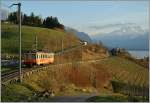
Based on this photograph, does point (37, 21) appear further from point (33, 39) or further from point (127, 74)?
point (127, 74)

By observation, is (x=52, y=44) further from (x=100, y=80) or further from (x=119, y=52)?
(x=100, y=80)

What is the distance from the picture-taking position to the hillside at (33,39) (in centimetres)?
9056

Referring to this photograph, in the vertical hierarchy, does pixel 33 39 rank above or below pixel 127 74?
above

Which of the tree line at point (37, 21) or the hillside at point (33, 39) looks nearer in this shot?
the hillside at point (33, 39)

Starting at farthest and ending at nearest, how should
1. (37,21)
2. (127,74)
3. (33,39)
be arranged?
(37,21)
(33,39)
(127,74)

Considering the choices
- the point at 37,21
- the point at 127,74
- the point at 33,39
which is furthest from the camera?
the point at 37,21

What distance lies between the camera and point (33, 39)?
10069cm

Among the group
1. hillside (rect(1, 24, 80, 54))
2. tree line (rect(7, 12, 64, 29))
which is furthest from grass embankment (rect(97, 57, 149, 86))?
tree line (rect(7, 12, 64, 29))

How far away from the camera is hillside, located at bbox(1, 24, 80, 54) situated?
9056 centimetres

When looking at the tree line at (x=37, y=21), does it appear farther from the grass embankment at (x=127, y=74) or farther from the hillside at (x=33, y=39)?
the grass embankment at (x=127, y=74)

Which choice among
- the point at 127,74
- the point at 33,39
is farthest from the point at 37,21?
the point at 127,74

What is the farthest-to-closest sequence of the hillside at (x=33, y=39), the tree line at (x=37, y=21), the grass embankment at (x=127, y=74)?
the tree line at (x=37, y=21) → the hillside at (x=33, y=39) → the grass embankment at (x=127, y=74)

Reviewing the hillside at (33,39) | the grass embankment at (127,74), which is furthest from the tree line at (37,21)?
the grass embankment at (127,74)

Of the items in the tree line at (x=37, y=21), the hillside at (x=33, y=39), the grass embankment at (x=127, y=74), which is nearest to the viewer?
the grass embankment at (x=127, y=74)
